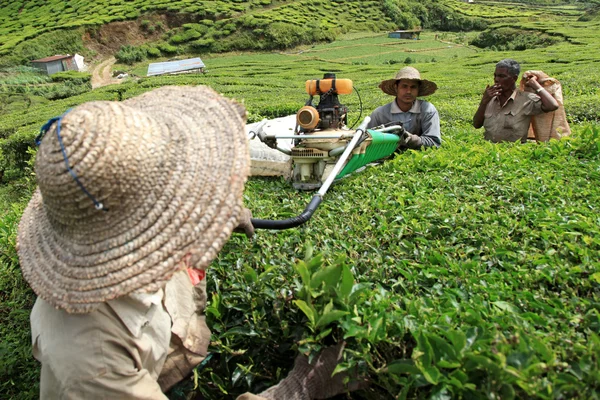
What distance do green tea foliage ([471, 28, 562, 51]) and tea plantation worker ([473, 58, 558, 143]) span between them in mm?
26788

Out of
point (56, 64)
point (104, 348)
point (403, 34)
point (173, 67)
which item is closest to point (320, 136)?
point (104, 348)

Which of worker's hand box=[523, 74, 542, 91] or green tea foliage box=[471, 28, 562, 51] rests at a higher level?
worker's hand box=[523, 74, 542, 91]

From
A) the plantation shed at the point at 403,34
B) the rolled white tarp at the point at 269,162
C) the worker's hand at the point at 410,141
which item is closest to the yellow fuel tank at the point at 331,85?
the rolled white tarp at the point at 269,162

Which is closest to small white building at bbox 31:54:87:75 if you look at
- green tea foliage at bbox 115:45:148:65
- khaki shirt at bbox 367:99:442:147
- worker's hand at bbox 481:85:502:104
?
green tea foliage at bbox 115:45:148:65

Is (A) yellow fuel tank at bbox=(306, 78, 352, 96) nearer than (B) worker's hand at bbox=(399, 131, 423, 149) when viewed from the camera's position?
Yes

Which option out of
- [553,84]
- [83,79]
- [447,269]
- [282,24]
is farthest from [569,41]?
[447,269]

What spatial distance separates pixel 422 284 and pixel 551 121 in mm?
3378

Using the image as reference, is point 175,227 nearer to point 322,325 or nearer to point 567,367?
point 322,325

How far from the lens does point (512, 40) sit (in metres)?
30.0

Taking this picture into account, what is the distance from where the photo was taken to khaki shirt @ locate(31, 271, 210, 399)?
52.1 inches

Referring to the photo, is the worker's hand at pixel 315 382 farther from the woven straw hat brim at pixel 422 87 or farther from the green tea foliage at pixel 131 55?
the green tea foliage at pixel 131 55

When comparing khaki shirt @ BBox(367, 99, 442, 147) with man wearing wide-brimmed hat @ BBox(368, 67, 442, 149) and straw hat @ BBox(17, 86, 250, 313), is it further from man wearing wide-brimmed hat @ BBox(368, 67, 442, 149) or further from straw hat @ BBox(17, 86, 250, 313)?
straw hat @ BBox(17, 86, 250, 313)

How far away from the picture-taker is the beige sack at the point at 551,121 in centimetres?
432

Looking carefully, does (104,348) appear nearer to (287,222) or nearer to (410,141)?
(287,222)
